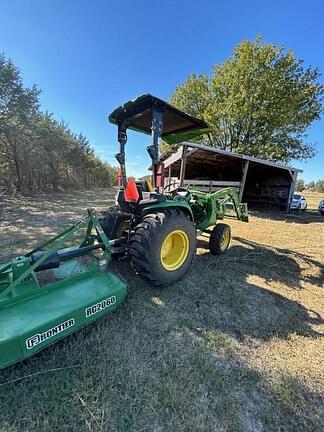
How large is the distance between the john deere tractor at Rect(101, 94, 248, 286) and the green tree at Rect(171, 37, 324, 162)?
1172 centimetres

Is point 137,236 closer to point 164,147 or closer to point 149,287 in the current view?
point 149,287

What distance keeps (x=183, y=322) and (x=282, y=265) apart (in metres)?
2.71

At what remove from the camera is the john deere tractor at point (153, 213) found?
2422 mm

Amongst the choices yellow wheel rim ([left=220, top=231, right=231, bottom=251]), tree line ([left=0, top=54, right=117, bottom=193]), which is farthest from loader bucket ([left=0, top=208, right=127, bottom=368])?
tree line ([left=0, top=54, right=117, bottom=193])

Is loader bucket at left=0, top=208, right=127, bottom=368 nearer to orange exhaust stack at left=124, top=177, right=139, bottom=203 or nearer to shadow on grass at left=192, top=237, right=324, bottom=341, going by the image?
orange exhaust stack at left=124, top=177, right=139, bottom=203

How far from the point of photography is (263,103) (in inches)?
522

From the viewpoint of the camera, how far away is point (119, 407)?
1.35m

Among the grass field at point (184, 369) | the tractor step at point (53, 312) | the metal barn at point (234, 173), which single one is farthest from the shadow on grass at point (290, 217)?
the tractor step at point (53, 312)

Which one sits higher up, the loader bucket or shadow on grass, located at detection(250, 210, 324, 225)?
shadow on grass, located at detection(250, 210, 324, 225)

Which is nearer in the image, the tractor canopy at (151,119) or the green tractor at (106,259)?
the green tractor at (106,259)

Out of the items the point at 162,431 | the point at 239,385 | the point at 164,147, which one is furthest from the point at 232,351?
the point at 164,147

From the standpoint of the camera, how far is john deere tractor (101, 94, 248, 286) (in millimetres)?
2422

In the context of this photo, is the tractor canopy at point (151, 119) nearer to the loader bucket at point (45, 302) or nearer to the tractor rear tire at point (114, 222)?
the tractor rear tire at point (114, 222)

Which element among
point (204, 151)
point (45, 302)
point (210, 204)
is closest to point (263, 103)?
point (204, 151)
